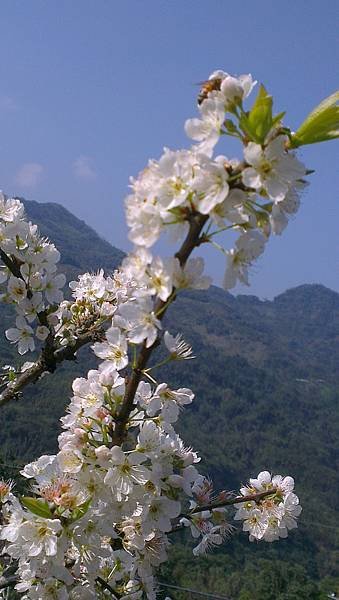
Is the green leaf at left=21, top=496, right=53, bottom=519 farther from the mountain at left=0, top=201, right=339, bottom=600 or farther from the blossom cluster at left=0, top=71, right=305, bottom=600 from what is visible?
the mountain at left=0, top=201, right=339, bottom=600

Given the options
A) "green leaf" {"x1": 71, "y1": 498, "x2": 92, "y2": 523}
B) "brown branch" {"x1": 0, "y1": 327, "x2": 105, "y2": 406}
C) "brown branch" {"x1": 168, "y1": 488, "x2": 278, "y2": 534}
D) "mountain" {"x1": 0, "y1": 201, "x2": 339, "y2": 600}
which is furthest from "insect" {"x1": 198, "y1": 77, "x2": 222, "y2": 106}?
"mountain" {"x1": 0, "y1": 201, "x2": 339, "y2": 600}

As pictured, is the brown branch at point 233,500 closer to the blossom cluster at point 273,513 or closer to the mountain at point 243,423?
the blossom cluster at point 273,513

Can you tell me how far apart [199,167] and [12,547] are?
1.15 meters

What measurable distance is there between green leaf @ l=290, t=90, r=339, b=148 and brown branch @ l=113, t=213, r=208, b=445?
0.95ft

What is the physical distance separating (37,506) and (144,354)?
1.58 ft

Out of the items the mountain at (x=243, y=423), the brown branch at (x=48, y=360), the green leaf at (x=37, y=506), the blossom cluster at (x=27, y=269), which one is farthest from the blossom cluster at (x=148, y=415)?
the mountain at (x=243, y=423)

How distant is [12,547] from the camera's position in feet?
5.64

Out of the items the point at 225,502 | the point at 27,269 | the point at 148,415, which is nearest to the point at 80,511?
the point at 148,415

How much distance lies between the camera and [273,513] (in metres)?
2.43

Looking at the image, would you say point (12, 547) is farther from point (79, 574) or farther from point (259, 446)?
point (259, 446)

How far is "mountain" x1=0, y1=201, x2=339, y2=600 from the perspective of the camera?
70.9 meters

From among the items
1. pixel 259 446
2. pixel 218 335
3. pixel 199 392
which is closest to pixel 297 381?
pixel 218 335

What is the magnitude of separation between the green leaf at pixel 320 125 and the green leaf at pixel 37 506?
108 cm

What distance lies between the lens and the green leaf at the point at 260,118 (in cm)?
135
